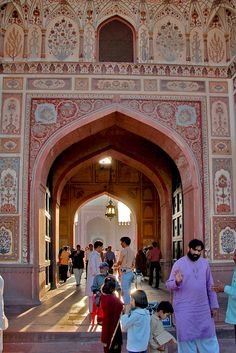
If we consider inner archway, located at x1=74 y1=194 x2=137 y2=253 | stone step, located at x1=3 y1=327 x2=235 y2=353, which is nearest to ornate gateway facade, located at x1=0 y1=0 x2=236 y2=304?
stone step, located at x1=3 y1=327 x2=235 y2=353

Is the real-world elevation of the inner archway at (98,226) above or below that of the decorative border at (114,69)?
below

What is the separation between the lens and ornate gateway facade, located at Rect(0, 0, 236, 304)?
8.93m

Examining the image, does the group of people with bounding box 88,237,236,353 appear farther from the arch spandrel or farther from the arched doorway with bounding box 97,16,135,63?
the arched doorway with bounding box 97,16,135,63

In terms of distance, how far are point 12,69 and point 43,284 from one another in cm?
412

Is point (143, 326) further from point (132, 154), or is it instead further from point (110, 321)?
point (132, 154)

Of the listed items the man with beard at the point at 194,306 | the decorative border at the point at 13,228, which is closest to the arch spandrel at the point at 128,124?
the decorative border at the point at 13,228

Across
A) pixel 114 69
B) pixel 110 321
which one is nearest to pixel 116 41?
pixel 114 69

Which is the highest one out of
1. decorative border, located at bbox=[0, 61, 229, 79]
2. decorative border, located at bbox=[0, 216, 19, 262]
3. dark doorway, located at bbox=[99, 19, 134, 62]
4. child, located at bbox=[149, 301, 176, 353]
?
dark doorway, located at bbox=[99, 19, 134, 62]

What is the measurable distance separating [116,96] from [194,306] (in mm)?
5890

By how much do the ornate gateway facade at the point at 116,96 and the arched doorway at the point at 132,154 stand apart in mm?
36

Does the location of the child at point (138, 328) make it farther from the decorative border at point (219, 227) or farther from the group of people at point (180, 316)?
the decorative border at point (219, 227)

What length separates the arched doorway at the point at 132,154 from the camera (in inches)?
360

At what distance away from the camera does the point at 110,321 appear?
167 inches

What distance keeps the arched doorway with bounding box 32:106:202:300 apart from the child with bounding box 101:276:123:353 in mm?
4757
